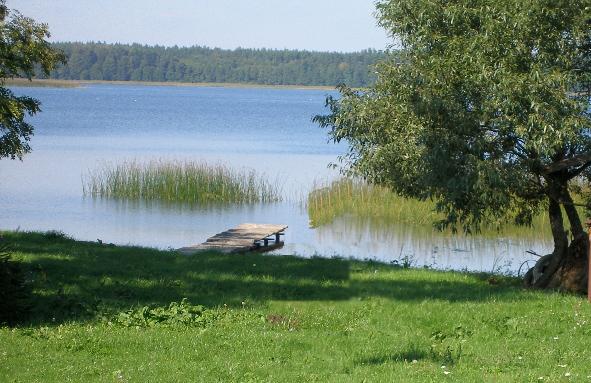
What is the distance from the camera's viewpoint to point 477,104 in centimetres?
1286

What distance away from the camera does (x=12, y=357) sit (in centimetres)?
862

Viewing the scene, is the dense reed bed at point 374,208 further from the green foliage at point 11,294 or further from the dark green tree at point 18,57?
the green foliage at point 11,294

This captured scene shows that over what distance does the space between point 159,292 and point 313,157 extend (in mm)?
36000

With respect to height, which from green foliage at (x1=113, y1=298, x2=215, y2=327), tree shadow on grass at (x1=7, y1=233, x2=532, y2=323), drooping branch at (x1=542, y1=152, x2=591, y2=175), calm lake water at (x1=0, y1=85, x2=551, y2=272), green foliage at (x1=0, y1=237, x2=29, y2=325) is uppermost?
drooping branch at (x1=542, y1=152, x2=591, y2=175)

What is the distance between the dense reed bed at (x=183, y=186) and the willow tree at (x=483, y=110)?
52.8 feet

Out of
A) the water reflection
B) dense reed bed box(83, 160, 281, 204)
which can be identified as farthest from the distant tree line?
the water reflection

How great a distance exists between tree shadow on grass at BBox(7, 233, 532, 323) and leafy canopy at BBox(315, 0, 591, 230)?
1.36m

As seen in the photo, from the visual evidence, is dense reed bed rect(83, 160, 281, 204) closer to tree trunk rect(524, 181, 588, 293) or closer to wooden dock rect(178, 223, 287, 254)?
wooden dock rect(178, 223, 287, 254)

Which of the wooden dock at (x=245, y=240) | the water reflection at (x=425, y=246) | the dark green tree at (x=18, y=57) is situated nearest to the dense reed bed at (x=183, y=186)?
the water reflection at (x=425, y=246)

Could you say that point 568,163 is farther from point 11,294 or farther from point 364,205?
point 364,205

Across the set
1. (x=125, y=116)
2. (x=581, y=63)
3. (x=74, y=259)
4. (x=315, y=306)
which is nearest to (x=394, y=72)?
(x=581, y=63)

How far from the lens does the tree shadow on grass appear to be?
38.1 feet

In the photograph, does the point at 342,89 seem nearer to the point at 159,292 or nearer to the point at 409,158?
the point at 409,158

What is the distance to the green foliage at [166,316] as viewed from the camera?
10.3 metres
